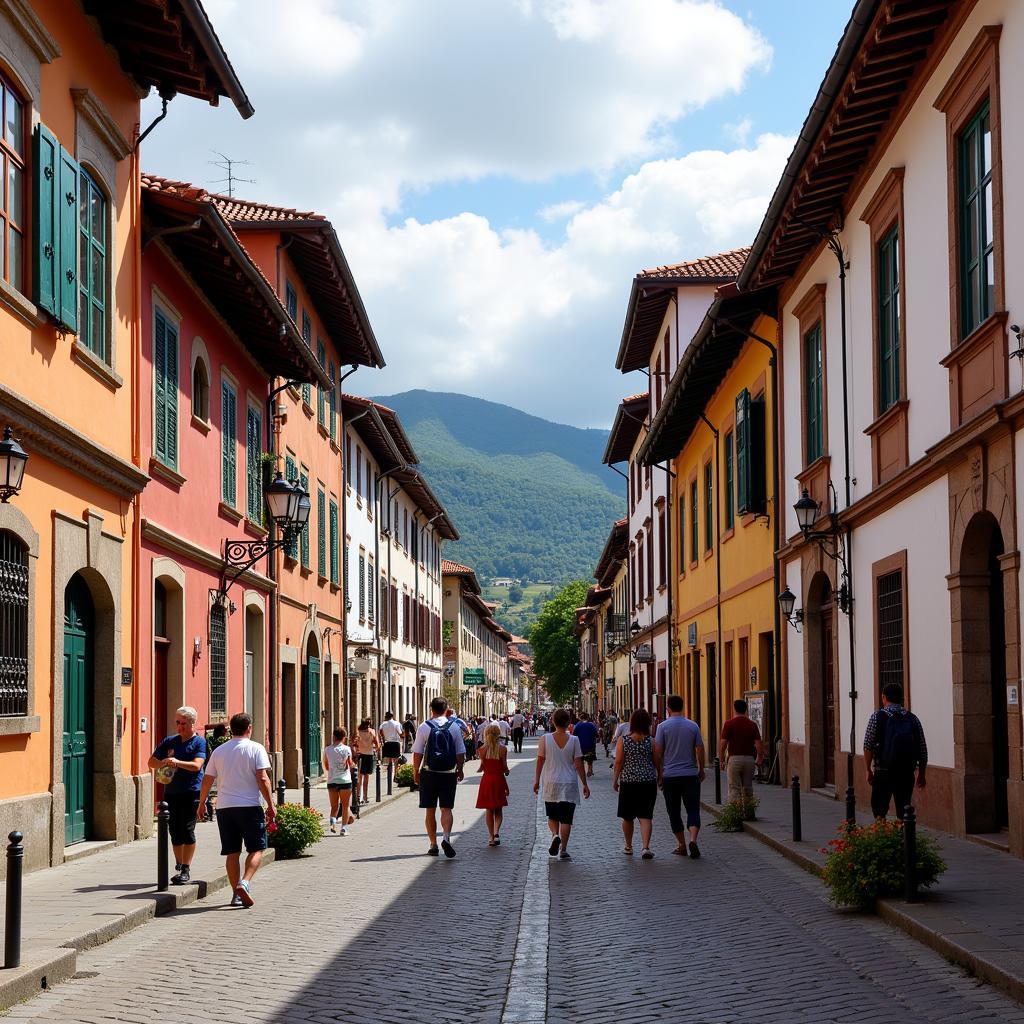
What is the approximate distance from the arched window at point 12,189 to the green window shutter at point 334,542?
2216cm

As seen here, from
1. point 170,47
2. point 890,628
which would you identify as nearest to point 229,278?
point 170,47

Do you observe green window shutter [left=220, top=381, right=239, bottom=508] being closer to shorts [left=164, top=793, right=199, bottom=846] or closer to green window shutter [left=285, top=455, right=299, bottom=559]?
green window shutter [left=285, top=455, right=299, bottom=559]

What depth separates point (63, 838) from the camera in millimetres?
14672

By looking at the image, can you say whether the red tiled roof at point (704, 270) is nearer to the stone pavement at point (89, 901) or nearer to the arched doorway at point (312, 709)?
the arched doorway at point (312, 709)

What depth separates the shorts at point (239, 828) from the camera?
12.6 metres

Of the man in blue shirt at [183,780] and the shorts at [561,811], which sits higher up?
the man in blue shirt at [183,780]

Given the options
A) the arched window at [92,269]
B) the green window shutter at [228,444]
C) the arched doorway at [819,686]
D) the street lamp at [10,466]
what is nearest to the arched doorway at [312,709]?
the green window shutter at [228,444]

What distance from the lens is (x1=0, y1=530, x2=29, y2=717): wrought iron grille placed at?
1330 cm

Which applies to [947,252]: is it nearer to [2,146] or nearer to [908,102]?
[908,102]

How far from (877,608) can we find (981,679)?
392cm

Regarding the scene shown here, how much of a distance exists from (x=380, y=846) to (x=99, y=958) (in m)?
8.80

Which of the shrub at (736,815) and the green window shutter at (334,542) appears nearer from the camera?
the shrub at (736,815)

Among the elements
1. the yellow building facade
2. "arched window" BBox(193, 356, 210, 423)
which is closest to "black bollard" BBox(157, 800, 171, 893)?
"arched window" BBox(193, 356, 210, 423)

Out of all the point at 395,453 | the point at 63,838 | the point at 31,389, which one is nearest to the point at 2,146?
the point at 31,389
